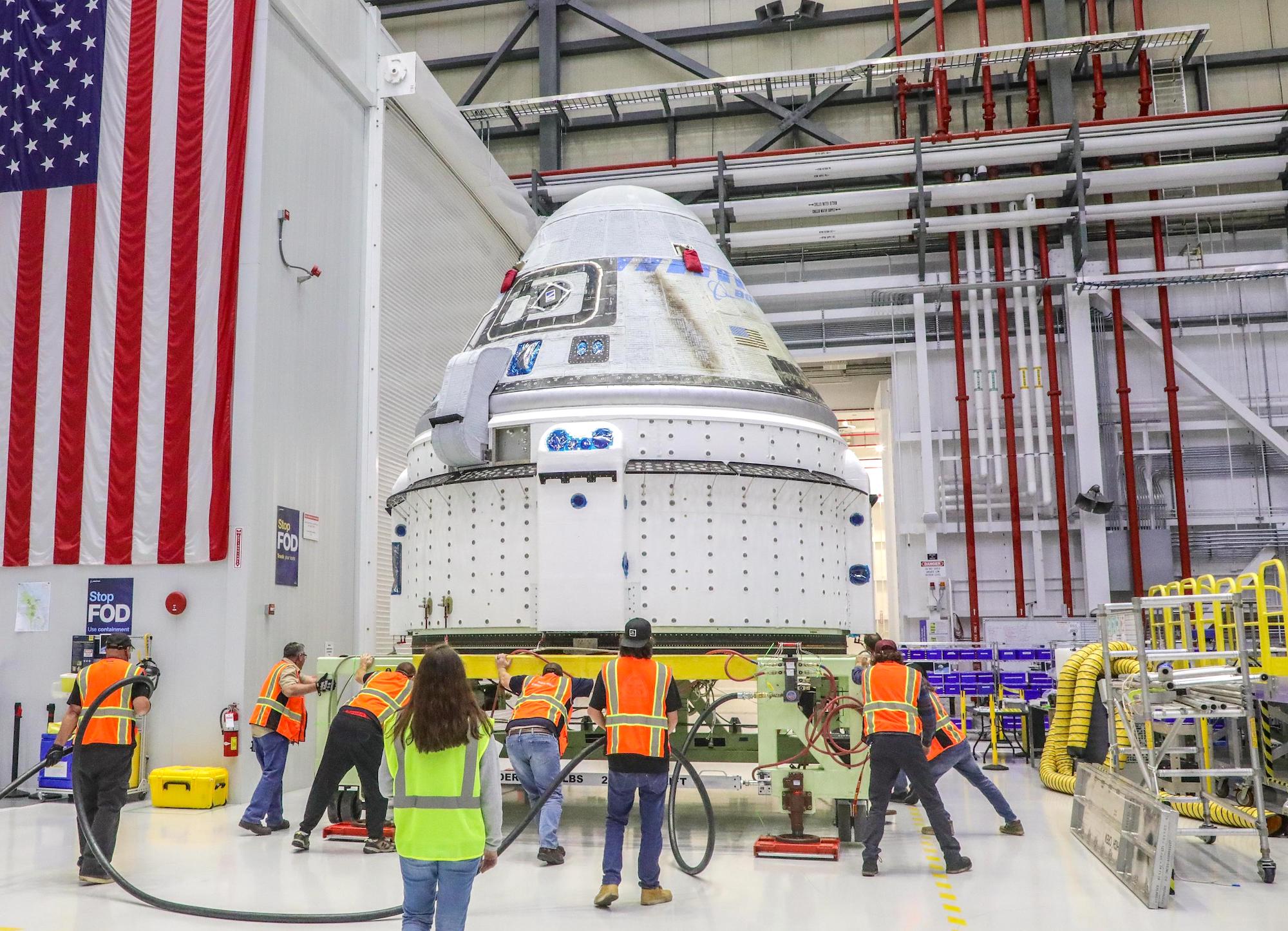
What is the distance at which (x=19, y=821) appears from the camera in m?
9.73

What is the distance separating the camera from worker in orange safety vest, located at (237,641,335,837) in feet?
29.0

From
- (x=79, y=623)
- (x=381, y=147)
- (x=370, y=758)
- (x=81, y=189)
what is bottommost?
(x=370, y=758)

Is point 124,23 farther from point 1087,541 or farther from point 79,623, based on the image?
point 1087,541

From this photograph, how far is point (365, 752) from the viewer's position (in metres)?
7.84

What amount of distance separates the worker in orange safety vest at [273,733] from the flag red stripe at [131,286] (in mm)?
3787

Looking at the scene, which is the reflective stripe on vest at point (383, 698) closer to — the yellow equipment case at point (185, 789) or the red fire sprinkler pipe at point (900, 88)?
the yellow equipment case at point (185, 789)

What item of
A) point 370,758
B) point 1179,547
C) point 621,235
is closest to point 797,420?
point 621,235

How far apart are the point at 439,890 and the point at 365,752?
12.3 feet

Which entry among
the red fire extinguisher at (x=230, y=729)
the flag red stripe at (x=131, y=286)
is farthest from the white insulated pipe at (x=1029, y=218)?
the red fire extinguisher at (x=230, y=729)

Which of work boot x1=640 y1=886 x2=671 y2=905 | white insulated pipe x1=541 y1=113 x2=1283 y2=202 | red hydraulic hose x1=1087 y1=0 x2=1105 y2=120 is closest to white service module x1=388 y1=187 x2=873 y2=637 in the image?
work boot x1=640 y1=886 x2=671 y2=905

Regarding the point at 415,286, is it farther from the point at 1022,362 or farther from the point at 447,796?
the point at 447,796

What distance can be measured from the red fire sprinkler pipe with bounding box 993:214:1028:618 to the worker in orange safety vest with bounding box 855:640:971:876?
12310mm

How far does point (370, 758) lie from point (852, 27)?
1952 cm

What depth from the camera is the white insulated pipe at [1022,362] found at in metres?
19.1
